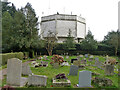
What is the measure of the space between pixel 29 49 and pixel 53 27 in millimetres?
13213

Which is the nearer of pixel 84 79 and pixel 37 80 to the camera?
pixel 37 80

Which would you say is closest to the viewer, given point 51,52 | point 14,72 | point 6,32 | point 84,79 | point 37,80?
point 37,80

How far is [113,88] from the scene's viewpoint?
614cm

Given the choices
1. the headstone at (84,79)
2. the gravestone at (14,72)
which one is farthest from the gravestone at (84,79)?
the gravestone at (14,72)

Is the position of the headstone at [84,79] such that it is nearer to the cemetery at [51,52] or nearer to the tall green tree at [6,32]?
the cemetery at [51,52]

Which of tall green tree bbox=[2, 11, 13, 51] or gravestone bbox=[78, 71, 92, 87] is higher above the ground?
tall green tree bbox=[2, 11, 13, 51]

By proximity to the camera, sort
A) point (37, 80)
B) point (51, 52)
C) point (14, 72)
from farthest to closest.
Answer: point (51, 52) < point (14, 72) < point (37, 80)

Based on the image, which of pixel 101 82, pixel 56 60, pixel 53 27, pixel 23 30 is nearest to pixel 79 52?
pixel 53 27

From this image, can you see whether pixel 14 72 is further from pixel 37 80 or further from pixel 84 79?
pixel 84 79

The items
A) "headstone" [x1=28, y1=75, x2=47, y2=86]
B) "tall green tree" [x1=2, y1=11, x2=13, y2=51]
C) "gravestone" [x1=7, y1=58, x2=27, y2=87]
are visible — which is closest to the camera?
"headstone" [x1=28, y1=75, x2=47, y2=86]

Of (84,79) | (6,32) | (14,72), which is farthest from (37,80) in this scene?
(6,32)

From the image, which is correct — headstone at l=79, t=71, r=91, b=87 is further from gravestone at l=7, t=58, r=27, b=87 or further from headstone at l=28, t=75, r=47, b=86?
gravestone at l=7, t=58, r=27, b=87

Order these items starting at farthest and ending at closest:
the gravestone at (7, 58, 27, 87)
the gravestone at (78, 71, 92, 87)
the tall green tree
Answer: the tall green tree, the gravestone at (7, 58, 27, 87), the gravestone at (78, 71, 92, 87)

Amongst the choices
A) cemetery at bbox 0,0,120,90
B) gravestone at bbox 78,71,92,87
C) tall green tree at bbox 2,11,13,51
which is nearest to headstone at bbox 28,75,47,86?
cemetery at bbox 0,0,120,90
